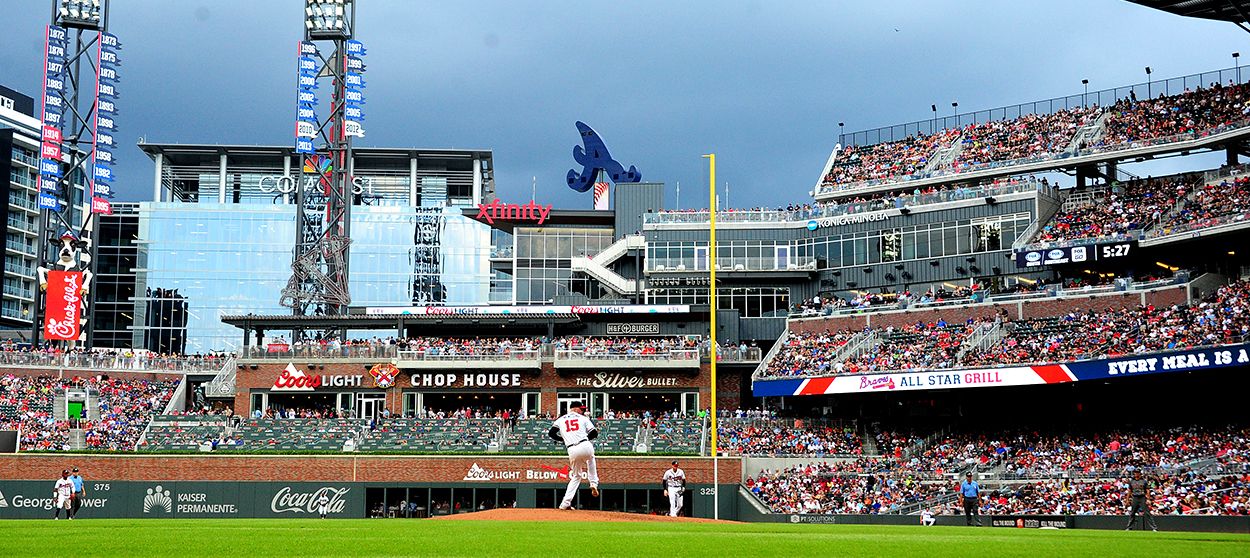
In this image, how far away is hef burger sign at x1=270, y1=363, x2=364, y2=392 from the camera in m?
62.7

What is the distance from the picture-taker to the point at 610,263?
237ft

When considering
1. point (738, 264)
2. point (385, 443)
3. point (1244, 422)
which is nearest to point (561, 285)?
point (738, 264)

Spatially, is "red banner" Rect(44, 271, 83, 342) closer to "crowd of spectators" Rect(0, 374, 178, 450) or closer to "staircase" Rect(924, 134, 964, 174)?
"crowd of spectators" Rect(0, 374, 178, 450)

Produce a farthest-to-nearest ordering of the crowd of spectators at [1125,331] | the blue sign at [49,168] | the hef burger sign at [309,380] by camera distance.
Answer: the blue sign at [49,168] < the hef burger sign at [309,380] < the crowd of spectators at [1125,331]

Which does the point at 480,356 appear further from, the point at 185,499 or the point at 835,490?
the point at 835,490

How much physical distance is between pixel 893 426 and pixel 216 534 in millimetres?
41469

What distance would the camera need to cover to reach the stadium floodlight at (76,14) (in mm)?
74500

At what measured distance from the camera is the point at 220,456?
50.9m

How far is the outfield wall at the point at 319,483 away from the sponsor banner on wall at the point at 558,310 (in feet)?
47.4

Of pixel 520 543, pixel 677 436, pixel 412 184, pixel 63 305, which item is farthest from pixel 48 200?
pixel 520 543

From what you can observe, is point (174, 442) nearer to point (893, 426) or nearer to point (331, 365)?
point (331, 365)

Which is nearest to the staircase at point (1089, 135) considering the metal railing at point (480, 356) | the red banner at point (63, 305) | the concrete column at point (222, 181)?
the metal railing at point (480, 356)

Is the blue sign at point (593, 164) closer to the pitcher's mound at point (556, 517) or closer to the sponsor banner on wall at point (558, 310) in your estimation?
the sponsor banner on wall at point (558, 310)

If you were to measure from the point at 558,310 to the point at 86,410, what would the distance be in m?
24.0
